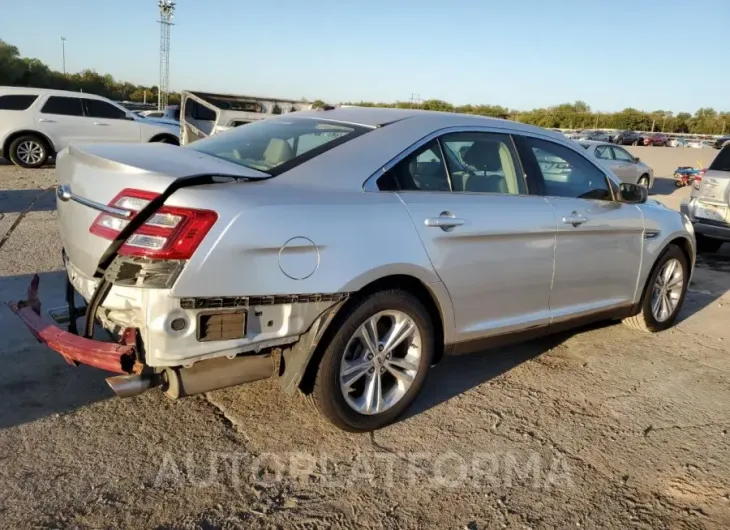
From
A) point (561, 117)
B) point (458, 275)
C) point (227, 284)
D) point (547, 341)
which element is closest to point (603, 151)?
point (547, 341)

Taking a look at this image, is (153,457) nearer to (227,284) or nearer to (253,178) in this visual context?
(227,284)

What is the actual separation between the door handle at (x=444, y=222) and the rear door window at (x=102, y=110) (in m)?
14.3

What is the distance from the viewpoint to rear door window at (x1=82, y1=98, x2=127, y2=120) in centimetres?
1534

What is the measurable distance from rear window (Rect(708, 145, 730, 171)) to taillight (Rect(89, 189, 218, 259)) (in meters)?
7.94

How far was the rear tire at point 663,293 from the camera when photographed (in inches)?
200

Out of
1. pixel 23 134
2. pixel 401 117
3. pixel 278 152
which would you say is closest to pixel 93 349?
pixel 278 152

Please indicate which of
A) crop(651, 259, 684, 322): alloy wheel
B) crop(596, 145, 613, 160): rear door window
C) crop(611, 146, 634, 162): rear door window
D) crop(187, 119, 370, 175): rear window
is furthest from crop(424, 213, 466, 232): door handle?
crop(611, 146, 634, 162): rear door window

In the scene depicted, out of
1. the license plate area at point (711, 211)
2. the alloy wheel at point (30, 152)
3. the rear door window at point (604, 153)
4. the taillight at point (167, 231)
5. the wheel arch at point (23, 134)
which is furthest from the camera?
the rear door window at point (604, 153)

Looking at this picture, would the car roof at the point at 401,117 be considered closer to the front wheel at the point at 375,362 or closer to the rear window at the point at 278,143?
the rear window at the point at 278,143

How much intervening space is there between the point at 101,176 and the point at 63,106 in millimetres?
13921

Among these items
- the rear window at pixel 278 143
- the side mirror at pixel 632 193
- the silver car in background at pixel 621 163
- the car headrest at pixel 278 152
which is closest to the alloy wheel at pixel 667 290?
the side mirror at pixel 632 193

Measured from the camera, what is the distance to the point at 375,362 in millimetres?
3266

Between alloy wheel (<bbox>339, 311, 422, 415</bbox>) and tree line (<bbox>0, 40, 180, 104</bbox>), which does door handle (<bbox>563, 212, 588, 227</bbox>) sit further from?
tree line (<bbox>0, 40, 180, 104</bbox>)

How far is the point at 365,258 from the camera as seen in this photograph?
9.91ft
